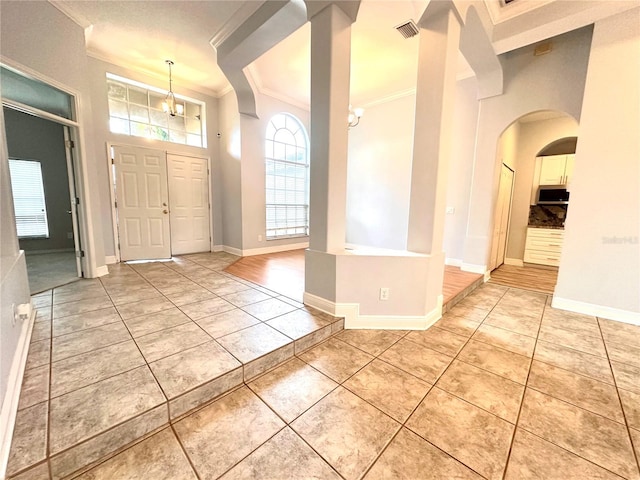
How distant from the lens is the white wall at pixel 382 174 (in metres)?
5.06

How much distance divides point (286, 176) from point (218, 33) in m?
2.91

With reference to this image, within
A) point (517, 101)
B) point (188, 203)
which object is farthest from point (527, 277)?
point (188, 203)

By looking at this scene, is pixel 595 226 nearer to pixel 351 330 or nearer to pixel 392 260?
pixel 392 260

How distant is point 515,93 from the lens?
11.9ft

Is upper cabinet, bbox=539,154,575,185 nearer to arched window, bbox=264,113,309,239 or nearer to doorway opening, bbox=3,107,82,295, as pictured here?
arched window, bbox=264,113,309,239

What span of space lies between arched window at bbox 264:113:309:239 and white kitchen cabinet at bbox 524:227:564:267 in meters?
4.88

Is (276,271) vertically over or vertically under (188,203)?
under

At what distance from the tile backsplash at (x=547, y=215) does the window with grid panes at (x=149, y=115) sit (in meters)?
7.11

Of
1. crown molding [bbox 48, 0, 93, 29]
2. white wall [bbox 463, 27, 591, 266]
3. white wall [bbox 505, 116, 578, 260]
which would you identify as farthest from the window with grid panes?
white wall [bbox 505, 116, 578, 260]

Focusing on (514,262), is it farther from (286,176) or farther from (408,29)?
(286,176)

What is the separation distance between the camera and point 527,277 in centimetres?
439

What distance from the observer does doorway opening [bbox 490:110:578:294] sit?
4719mm

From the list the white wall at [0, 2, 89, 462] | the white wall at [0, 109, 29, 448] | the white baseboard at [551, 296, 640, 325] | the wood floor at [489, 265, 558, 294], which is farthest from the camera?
the wood floor at [489, 265, 558, 294]

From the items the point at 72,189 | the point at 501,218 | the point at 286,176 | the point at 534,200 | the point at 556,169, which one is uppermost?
the point at 556,169
